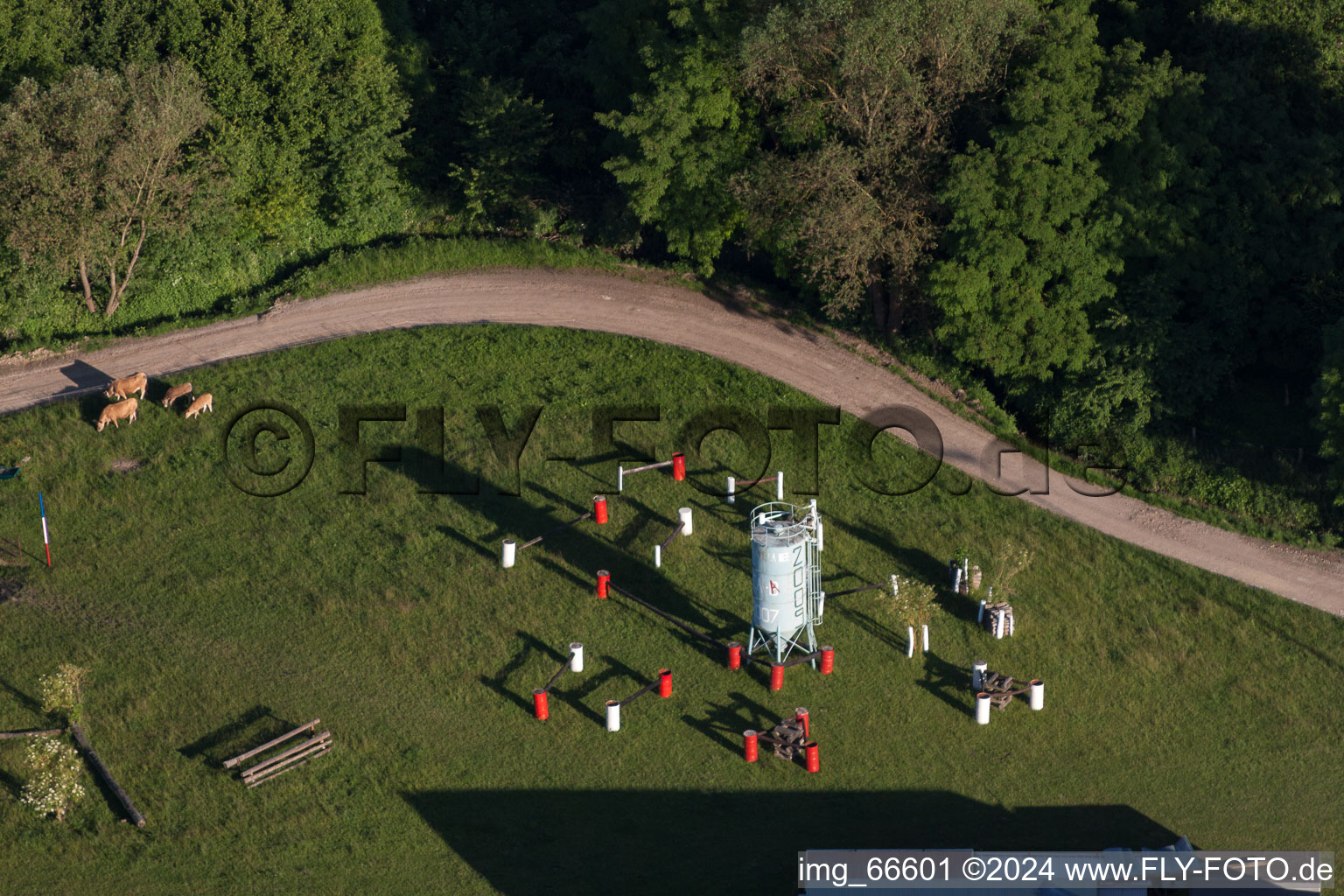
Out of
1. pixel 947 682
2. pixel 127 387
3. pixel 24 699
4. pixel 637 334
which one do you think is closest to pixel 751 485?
pixel 637 334

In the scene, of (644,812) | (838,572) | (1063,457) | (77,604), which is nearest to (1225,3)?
(1063,457)

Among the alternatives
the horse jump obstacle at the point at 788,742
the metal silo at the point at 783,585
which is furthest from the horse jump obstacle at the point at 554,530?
the horse jump obstacle at the point at 788,742

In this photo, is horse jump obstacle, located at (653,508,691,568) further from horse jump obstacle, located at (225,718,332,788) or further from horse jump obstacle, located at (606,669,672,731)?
horse jump obstacle, located at (225,718,332,788)

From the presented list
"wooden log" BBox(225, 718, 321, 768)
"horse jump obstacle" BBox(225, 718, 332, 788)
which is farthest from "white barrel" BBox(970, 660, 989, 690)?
"wooden log" BBox(225, 718, 321, 768)

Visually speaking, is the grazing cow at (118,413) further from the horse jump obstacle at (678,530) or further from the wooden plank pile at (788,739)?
the wooden plank pile at (788,739)

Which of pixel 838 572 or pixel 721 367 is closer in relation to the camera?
pixel 838 572

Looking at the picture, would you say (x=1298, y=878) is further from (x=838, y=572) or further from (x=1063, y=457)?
(x=1063, y=457)

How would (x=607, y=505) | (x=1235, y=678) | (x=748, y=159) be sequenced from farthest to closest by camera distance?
(x=748, y=159)
(x=607, y=505)
(x=1235, y=678)
